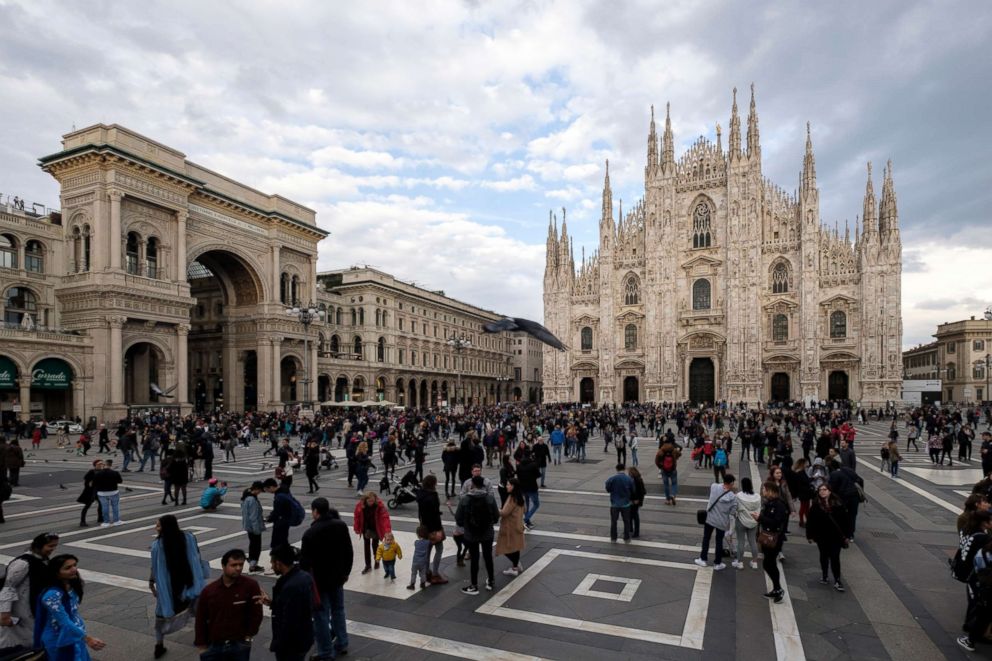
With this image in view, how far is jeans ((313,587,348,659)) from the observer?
5.38 metres

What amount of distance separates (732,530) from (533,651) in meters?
4.01

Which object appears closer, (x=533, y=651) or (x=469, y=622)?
(x=533, y=651)

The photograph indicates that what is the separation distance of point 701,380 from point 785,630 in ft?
175

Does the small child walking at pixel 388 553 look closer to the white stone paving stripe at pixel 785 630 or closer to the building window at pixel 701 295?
the white stone paving stripe at pixel 785 630

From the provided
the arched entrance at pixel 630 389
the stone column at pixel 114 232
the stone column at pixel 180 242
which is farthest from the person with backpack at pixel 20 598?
the arched entrance at pixel 630 389

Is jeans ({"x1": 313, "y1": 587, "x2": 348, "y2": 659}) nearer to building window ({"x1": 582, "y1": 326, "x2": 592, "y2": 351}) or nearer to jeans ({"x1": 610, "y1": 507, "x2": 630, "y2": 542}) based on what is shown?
jeans ({"x1": 610, "y1": 507, "x2": 630, "y2": 542})

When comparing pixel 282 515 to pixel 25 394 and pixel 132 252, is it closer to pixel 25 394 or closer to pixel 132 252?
pixel 25 394

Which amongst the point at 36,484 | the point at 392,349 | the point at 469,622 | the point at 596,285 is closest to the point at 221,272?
the point at 392,349

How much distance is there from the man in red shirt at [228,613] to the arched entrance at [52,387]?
1356 inches

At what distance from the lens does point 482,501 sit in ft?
23.2

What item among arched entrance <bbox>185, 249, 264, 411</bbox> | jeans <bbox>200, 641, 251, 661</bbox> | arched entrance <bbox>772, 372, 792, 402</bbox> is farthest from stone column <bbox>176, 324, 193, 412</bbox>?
arched entrance <bbox>772, 372, 792, 402</bbox>

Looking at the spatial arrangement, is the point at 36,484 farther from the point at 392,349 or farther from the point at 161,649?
the point at 392,349

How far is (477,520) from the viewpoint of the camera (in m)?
7.02

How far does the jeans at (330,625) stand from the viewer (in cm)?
538
